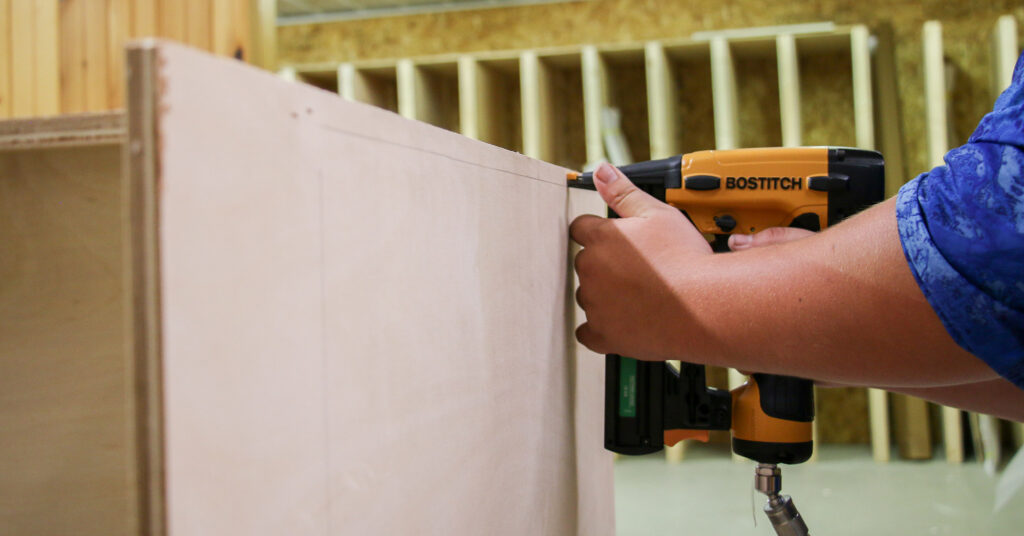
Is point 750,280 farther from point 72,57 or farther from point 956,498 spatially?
point 956,498

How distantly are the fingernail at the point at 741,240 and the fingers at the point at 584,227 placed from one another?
0.19m

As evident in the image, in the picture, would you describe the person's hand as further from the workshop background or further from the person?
the workshop background

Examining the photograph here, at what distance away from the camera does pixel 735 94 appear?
2488 millimetres

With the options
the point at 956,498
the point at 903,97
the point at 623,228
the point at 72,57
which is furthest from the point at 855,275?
the point at 903,97

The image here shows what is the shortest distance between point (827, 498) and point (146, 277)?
1894 mm

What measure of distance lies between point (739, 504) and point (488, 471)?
4.49 feet

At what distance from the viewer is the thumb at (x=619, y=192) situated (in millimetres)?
855

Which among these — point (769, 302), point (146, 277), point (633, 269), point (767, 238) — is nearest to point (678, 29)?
point (767, 238)

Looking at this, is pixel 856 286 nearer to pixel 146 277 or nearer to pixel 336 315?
pixel 336 315

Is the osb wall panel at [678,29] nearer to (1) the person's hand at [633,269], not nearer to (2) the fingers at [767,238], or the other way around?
(2) the fingers at [767,238]

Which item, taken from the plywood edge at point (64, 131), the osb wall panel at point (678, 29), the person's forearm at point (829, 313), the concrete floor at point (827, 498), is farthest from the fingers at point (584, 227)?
the osb wall panel at point (678, 29)

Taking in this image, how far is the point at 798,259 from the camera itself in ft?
2.15

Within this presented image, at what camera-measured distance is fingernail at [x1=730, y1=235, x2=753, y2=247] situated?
92 centimetres

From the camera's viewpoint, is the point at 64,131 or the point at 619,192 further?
the point at 619,192
